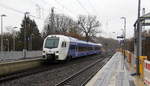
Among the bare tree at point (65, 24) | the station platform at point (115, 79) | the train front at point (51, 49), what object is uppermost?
the bare tree at point (65, 24)

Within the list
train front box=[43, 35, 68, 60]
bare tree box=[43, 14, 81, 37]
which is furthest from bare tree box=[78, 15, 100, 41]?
train front box=[43, 35, 68, 60]

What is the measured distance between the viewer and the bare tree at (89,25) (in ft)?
287

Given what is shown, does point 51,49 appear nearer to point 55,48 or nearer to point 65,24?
point 55,48

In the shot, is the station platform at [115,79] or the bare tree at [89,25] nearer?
the station platform at [115,79]

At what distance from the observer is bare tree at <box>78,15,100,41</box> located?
87438 millimetres

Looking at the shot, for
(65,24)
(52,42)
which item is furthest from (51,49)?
(65,24)

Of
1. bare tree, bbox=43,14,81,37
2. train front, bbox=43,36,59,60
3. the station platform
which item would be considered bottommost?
the station platform

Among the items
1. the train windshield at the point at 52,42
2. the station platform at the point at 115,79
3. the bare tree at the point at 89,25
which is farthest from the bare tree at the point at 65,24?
the station platform at the point at 115,79

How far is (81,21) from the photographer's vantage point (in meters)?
88.4

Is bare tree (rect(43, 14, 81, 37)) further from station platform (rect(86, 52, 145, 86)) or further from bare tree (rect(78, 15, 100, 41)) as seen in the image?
station platform (rect(86, 52, 145, 86))

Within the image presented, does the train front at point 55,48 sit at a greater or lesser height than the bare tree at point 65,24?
lesser

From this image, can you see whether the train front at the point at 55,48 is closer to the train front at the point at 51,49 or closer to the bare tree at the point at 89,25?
the train front at the point at 51,49

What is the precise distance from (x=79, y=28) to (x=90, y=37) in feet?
16.6

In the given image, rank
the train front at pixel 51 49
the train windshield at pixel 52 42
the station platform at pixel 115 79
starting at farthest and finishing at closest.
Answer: the train windshield at pixel 52 42 < the train front at pixel 51 49 < the station platform at pixel 115 79
